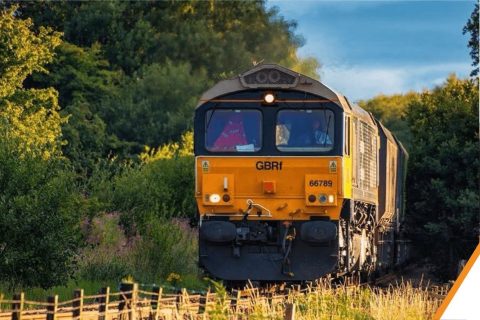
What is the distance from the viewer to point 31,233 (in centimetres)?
1917

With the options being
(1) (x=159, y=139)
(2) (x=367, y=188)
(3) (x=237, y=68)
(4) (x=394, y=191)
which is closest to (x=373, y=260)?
(2) (x=367, y=188)

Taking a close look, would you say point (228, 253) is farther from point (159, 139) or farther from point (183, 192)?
point (159, 139)

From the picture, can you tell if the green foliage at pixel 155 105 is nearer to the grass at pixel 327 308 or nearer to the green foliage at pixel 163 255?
the green foliage at pixel 163 255

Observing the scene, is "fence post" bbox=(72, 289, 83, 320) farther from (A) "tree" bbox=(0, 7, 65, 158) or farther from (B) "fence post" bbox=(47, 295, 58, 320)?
(A) "tree" bbox=(0, 7, 65, 158)

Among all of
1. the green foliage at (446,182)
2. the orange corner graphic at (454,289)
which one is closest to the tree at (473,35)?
the green foliage at (446,182)

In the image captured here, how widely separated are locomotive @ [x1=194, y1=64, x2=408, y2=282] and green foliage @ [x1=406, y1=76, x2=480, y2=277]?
1254 cm

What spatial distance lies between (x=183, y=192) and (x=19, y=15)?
21922 mm

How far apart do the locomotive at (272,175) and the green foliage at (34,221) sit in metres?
2.50

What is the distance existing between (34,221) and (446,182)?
18264mm

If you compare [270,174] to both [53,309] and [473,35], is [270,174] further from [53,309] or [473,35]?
[473,35]

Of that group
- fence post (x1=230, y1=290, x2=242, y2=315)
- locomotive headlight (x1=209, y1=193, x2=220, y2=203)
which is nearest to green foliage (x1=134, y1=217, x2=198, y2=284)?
locomotive headlight (x1=209, y1=193, x2=220, y2=203)

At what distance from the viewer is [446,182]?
113ft

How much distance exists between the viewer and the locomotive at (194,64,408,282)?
20.4m

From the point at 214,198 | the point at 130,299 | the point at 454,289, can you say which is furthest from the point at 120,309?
the point at 454,289
